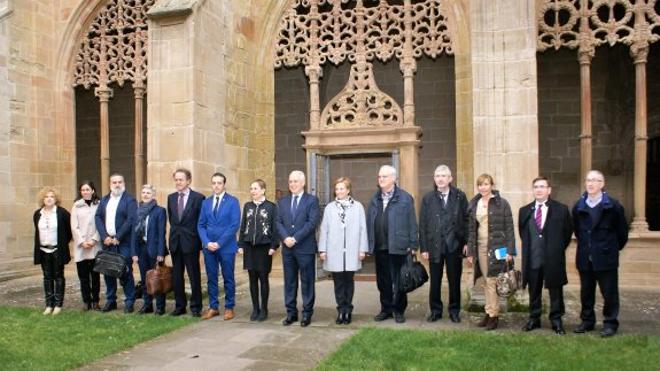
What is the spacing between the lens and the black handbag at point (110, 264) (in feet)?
20.6

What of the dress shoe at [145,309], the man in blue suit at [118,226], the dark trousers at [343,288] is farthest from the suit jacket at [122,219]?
the dark trousers at [343,288]

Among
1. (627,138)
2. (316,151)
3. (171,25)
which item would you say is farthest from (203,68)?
(627,138)

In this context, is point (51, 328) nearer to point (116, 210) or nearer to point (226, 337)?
point (116, 210)

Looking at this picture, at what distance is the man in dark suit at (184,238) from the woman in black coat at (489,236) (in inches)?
→ 114

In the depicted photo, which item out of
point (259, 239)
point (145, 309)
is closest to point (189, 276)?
point (145, 309)

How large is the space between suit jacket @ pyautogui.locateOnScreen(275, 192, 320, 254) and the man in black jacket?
1.09m

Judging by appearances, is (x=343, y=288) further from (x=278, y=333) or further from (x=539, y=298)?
(x=539, y=298)

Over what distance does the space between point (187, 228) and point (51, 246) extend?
5.37 ft

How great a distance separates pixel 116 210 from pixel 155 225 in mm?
520

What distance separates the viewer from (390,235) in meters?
5.75

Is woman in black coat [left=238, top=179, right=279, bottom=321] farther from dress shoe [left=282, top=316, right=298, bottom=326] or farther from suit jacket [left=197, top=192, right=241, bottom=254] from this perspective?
dress shoe [left=282, top=316, right=298, bottom=326]

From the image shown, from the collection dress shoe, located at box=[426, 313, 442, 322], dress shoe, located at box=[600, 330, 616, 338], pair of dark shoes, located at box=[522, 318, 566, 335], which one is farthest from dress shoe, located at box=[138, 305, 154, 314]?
dress shoe, located at box=[600, 330, 616, 338]

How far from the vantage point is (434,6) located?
28.7ft

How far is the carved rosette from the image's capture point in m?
8.88
